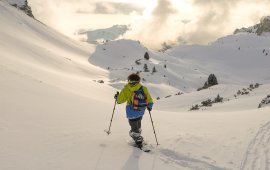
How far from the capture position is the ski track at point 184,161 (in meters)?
9.14

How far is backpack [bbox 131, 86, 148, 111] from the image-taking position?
994 centimetres

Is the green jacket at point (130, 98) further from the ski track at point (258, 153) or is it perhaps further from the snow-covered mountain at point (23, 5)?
the snow-covered mountain at point (23, 5)

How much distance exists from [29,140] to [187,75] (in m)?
102

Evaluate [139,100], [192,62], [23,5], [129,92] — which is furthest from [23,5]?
[139,100]

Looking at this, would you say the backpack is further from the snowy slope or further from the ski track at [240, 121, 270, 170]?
the snowy slope

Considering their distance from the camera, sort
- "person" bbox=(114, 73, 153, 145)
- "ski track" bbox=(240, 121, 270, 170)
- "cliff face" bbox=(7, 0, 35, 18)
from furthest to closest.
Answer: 1. "cliff face" bbox=(7, 0, 35, 18)
2. "person" bbox=(114, 73, 153, 145)
3. "ski track" bbox=(240, 121, 270, 170)

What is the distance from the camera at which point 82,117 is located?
41.4 feet

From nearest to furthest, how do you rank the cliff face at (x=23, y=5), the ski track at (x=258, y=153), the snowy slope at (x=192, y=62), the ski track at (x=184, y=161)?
1. the ski track at (x=184, y=161)
2. the ski track at (x=258, y=153)
3. the snowy slope at (x=192, y=62)
4. the cliff face at (x=23, y=5)

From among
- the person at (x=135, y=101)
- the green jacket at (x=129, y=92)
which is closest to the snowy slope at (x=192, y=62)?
the green jacket at (x=129, y=92)

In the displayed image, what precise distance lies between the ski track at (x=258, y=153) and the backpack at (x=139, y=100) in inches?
128

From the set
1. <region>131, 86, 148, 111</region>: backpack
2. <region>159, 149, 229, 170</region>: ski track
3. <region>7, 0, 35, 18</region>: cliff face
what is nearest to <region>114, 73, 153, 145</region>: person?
<region>131, 86, 148, 111</region>: backpack

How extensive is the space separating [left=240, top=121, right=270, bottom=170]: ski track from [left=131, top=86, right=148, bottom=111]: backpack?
326 centimetres

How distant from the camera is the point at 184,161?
9.51 m

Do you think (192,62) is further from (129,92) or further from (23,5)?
(129,92)
